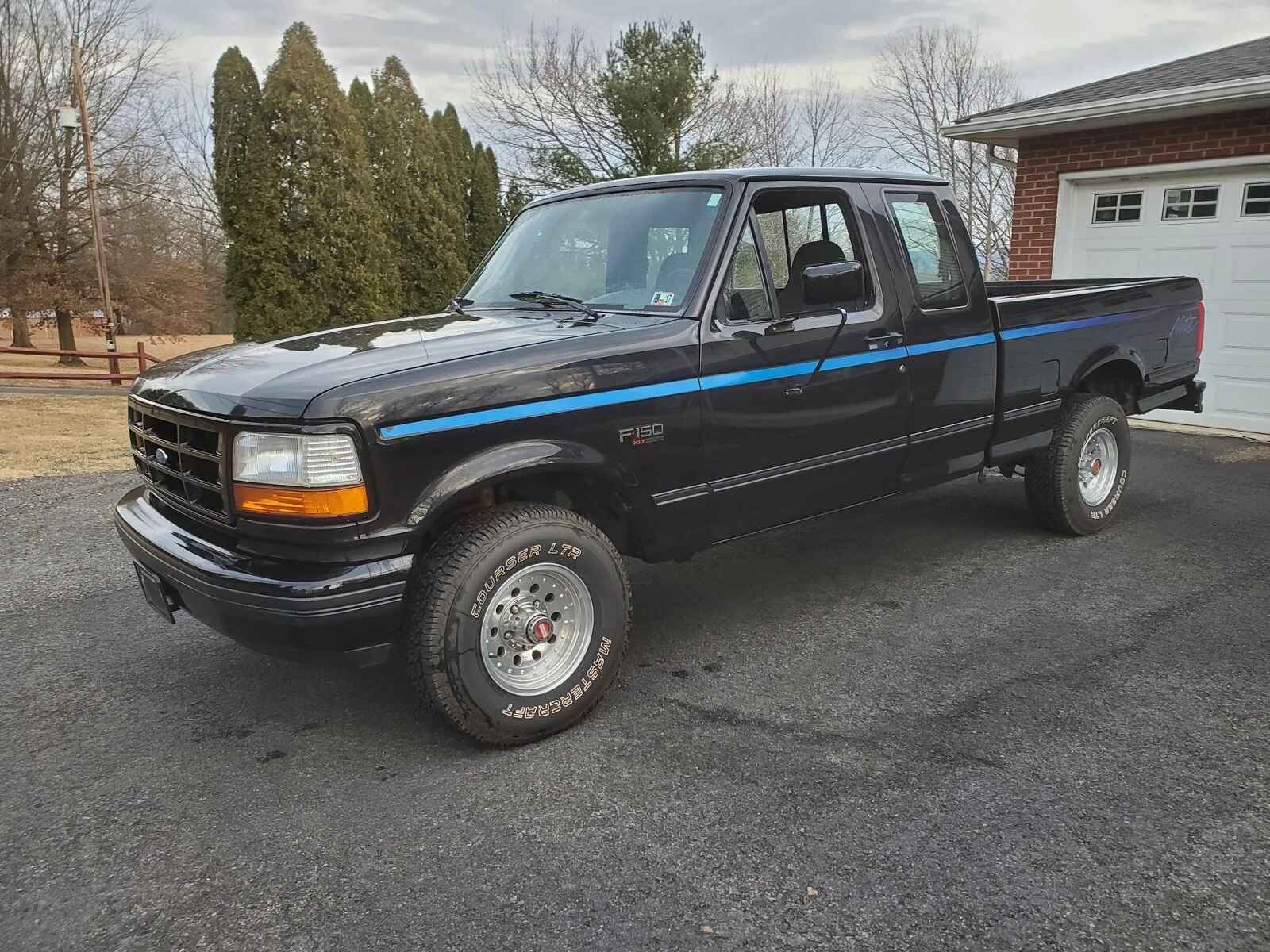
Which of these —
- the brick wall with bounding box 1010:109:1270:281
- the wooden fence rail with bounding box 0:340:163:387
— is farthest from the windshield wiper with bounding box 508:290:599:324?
the wooden fence rail with bounding box 0:340:163:387

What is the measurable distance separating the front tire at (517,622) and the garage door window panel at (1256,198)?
8124mm

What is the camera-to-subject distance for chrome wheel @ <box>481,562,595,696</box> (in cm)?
312

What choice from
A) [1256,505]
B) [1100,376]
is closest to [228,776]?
[1100,376]

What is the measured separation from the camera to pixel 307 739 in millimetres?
3326

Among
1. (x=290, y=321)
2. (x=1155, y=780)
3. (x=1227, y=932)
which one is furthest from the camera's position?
(x=290, y=321)

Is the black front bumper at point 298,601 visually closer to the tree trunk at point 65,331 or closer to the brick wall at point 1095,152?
the brick wall at point 1095,152

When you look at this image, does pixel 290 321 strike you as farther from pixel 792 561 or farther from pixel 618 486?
pixel 618 486

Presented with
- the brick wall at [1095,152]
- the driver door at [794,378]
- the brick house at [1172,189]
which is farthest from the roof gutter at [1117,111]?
the driver door at [794,378]

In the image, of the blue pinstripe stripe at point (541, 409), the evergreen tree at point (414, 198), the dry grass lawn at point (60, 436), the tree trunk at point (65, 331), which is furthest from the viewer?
the tree trunk at point (65, 331)

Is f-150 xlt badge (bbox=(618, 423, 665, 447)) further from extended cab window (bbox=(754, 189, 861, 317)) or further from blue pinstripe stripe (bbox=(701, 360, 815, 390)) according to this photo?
extended cab window (bbox=(754, 189, 861, 317))

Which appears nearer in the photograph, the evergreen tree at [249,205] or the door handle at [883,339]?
the door handle at [883,339]

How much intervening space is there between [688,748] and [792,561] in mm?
2240

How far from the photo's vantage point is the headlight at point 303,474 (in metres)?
2.73

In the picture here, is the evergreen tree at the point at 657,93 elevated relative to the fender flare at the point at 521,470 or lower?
elevated
